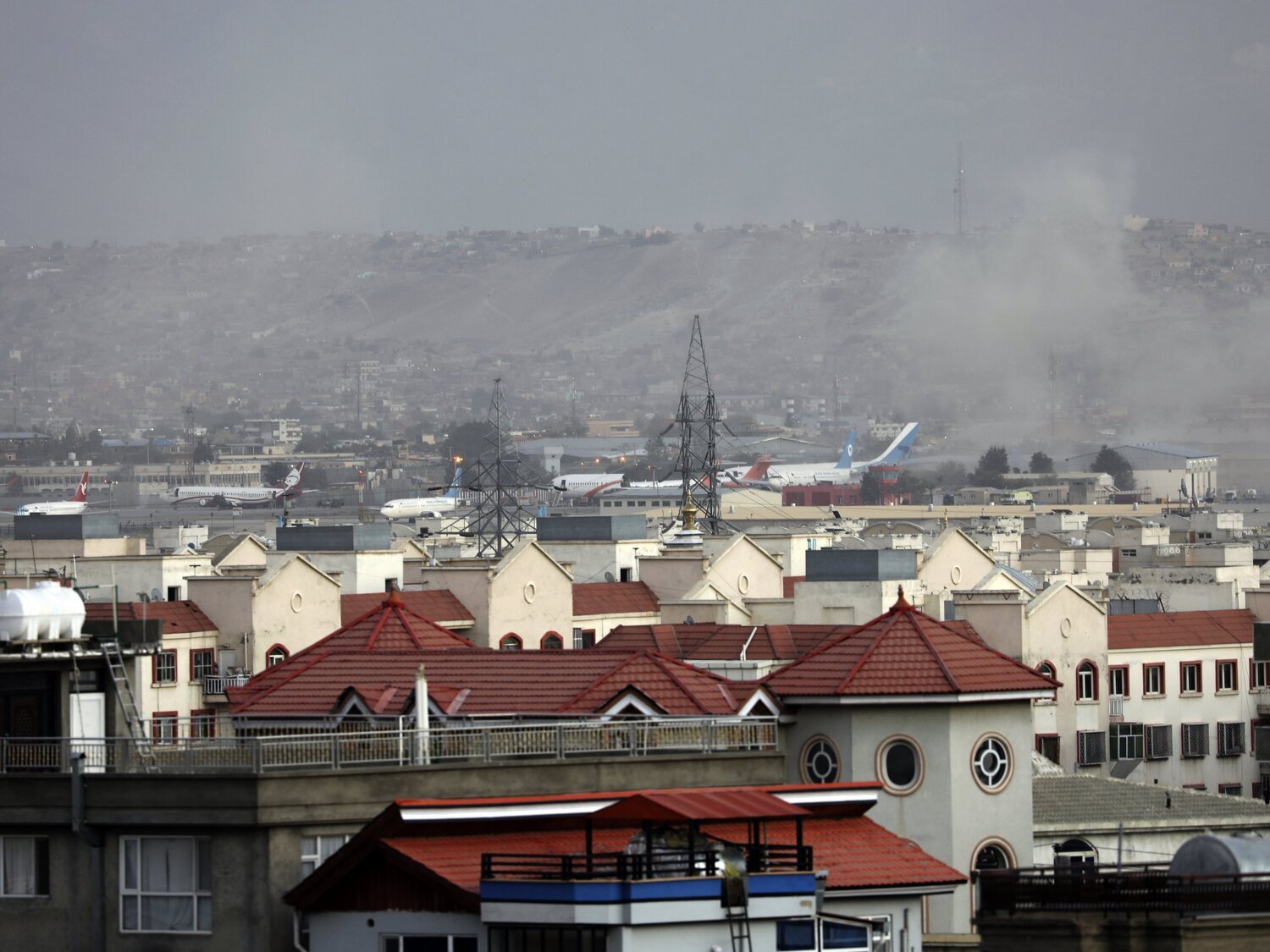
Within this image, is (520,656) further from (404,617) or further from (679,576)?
(679,576)

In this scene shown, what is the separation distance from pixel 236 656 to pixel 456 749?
22.4 meters

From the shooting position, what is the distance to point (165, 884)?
18.7 metres

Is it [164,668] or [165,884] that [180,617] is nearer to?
[164,668]

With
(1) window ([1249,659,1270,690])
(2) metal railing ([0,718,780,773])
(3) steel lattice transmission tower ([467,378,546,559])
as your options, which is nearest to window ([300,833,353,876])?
(2) metal railing ([0,718,780,773])

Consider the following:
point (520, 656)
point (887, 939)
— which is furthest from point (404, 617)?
point (887, 939)

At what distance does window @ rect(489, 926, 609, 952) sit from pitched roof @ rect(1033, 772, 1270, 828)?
30.1ft

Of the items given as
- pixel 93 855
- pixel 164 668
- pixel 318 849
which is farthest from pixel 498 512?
pixel 318 849

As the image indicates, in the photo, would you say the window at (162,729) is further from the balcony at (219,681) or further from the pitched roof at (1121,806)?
the balcony at (219,681)

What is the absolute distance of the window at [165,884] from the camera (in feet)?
60.7

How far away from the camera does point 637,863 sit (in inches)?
661

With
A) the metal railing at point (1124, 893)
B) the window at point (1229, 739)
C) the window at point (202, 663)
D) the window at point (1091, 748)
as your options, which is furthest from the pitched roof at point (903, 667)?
the window at point (1229, 739)

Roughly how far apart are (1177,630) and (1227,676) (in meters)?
1.09

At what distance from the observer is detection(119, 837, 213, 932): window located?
18500 mm

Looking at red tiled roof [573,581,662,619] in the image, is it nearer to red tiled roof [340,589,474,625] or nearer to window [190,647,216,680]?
red tiled roof [340,589,474,625]
